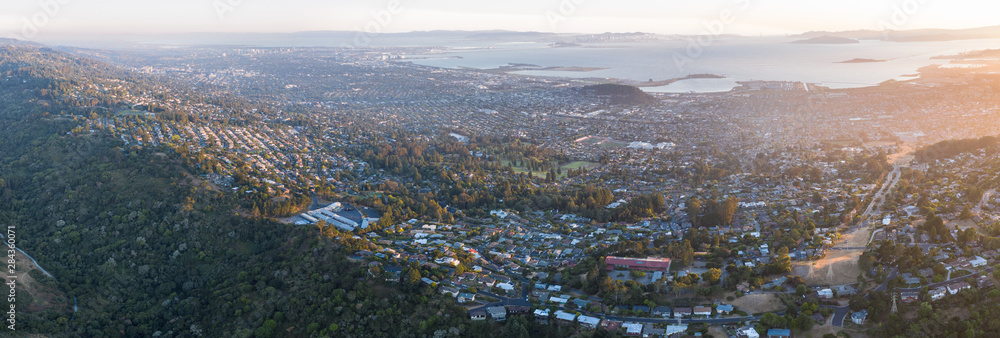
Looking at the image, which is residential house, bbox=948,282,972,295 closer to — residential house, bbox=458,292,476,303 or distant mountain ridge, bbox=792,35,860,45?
residential house, bbox=458,292,476,303

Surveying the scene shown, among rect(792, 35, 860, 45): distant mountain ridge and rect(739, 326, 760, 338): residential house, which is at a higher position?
A: rect(792, 35, 860, 45): distant mountain ridge

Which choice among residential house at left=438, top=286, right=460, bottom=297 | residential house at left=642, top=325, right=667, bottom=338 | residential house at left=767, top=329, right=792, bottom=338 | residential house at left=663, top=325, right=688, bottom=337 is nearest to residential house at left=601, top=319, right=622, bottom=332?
residential house at left=642, top=325, right=667, bottom=338

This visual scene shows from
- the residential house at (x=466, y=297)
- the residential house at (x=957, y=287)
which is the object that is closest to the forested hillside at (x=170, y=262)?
the residential house at (x=466, y=297)

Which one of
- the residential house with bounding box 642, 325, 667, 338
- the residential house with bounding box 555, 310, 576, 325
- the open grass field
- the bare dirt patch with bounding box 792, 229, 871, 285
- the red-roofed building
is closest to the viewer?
the residential house with bounding box 642, 325, 667, 338

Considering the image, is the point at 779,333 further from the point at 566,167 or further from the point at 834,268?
the point at 566,167

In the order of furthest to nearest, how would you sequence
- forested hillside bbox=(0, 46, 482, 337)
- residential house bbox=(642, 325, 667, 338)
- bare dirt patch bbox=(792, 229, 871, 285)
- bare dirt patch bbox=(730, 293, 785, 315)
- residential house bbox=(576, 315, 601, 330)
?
1. bare dirt patch bbox=(792, 229, 871, 285)
2. forested hillside bbox=(0, 46, 482, 337)
3. bare dirt patch bbox=(730, 293, 785, 315)
4. residential house bbox=(576, 315, 601, 330)
5. residential house bbox=(642, 325, 667, 338)

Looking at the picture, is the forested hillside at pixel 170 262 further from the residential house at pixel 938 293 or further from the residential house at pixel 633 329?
the residential house at pixel 938 293
